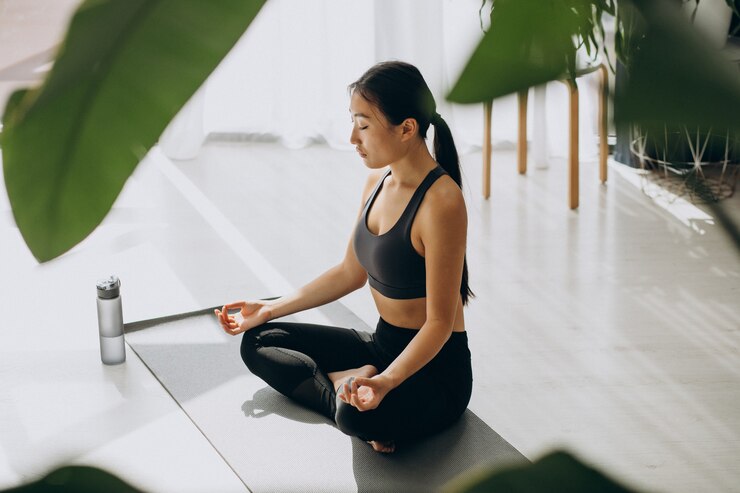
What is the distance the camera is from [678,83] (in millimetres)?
154

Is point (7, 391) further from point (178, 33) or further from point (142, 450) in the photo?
point (178, 33)

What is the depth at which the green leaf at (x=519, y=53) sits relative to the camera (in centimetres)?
16

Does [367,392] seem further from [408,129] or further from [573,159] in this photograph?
[573,159]

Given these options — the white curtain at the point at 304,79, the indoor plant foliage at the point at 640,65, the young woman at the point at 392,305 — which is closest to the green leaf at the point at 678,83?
the indoor plant foliage at the point at 640,65

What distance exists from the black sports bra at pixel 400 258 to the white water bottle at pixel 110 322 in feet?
2.52

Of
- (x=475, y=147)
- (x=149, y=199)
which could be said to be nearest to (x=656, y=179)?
(x=475, y=147)

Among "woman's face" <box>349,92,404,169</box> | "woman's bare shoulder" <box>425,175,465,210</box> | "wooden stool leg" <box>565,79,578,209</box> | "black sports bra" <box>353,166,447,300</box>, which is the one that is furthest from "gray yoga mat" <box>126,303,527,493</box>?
"wooden stool leg" <box>565,79,578,209</box>

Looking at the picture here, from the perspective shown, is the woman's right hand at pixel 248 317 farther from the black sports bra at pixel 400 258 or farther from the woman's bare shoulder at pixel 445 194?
the woman's bare shoulder at pixel 445 194

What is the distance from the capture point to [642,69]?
16 cm

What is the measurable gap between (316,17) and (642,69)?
192 inches

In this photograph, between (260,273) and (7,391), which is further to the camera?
(260,273)

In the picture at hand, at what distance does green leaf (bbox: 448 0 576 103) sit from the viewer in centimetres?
16

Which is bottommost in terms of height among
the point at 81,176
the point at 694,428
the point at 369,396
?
the point at 694,428

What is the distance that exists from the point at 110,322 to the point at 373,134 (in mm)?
1023
